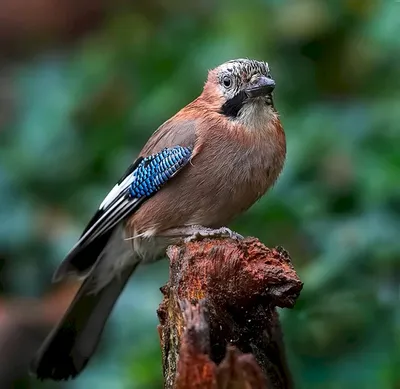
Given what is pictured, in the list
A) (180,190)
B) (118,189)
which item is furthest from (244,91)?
(118,189)

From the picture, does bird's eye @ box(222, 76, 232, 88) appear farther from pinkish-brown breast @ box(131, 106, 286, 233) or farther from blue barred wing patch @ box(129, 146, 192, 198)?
blue barred wing patch @ box(129, 146, 192, 198)

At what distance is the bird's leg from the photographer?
3.73 metres

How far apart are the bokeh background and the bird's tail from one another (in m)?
0.10

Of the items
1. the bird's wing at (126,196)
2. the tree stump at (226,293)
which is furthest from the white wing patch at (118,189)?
the tree stump at (226,293)

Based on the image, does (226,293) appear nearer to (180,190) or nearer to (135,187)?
(180,190)

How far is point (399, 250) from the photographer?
4.27 metres

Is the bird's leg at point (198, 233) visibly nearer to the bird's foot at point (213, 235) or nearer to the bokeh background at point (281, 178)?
the bird's foot at point (213, 235)

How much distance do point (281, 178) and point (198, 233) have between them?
3.07 ft

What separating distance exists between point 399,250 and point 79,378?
1699 mm

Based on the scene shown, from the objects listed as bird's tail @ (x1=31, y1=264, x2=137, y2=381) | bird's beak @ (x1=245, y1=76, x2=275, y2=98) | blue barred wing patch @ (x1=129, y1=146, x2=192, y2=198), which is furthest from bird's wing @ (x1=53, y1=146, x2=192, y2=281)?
bird's beak @ (x1=245, y1=76, x2=275, y2=98)

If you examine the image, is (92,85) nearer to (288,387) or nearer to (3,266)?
(3,266)

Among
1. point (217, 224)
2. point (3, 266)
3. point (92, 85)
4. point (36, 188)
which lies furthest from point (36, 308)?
point (217, 224)

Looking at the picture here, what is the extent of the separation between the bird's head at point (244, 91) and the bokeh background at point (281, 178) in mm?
376

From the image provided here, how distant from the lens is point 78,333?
4.62 meters
